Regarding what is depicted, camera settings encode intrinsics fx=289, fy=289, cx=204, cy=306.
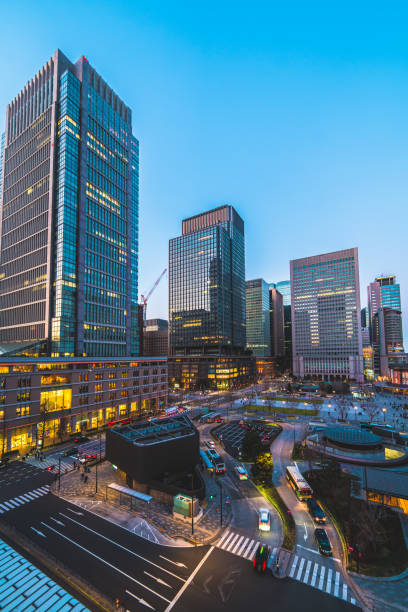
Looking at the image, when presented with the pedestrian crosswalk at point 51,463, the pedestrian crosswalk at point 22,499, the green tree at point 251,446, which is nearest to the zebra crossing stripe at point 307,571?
the green tree at point 251,446

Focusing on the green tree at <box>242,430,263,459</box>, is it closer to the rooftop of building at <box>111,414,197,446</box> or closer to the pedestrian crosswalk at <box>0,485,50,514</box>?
the rooftop of building at <box>111,414,197,446</box>

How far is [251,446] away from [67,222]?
8587cm

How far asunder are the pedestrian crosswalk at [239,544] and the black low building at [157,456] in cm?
754

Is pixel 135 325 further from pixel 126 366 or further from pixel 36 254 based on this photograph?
pixel 36 254

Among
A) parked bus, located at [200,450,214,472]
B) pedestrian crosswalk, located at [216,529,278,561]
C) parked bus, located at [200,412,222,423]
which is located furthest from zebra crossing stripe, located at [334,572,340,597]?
parked bus, located at [200,412,222,423]

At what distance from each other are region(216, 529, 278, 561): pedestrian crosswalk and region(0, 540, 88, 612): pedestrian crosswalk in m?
14.2

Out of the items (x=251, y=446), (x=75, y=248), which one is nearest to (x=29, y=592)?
(x=251, y=446)

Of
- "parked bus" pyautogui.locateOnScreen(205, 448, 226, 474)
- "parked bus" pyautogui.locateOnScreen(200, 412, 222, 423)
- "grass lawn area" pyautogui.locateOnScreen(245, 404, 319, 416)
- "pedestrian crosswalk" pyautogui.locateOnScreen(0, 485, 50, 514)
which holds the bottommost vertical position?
"grass lawn area" pyautogui.locateOnScreen(245, 404, 319, 416)

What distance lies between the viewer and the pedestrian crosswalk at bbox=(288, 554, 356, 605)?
24.8 m

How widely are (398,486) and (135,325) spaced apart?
100323 millimetres

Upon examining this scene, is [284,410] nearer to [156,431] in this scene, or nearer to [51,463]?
[156,431]

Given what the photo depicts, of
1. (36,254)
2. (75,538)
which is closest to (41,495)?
(75,538)

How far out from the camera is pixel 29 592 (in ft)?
81.3

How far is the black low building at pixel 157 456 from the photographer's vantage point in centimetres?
4162
